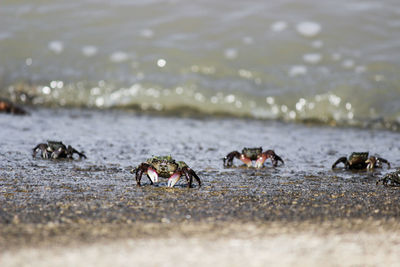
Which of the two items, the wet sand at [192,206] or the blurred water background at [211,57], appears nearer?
the wet sand at [192,206]

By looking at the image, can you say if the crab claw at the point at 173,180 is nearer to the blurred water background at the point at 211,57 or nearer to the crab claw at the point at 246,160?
the crab claw at the point at 246,160

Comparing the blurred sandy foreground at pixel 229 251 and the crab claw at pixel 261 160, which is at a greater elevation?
the crab claw at pixel 261 160

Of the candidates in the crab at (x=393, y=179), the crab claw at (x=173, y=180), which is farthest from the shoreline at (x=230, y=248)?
the crab at (x=393, y=179)

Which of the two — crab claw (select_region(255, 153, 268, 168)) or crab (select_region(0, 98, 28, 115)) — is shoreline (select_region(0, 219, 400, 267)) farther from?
crab (select_region(0, 98, 28, 115))

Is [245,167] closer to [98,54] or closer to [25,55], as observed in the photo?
[98,54]

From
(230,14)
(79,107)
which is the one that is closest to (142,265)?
(79,107)

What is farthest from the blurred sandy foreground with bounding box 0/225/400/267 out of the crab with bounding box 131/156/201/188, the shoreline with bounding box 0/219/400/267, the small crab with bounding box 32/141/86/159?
the small crab with bounding box 32/141/86/159

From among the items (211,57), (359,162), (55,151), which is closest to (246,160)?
(359,162)

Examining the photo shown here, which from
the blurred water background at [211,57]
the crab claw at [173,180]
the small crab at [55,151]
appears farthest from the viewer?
the blurred water background at [211,57]
